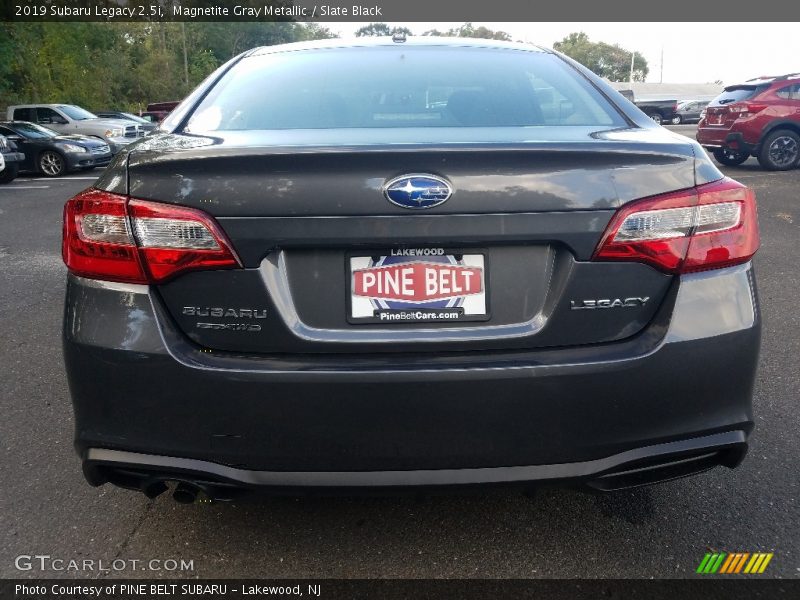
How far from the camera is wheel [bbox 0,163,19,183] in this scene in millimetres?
15180

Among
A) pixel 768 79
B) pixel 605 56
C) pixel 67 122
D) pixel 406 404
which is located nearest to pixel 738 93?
pixel 768 79

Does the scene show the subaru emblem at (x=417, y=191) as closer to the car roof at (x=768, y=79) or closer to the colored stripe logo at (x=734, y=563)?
the colored stripe logo at (x=734, y=563)

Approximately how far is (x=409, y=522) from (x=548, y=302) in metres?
1.05

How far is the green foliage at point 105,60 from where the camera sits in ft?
100

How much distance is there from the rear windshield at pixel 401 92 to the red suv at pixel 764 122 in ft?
40.0

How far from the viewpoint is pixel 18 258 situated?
7445 mm

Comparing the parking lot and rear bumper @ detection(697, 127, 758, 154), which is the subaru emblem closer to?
the parking lot

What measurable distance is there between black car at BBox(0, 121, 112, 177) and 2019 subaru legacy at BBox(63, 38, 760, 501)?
1661 cm

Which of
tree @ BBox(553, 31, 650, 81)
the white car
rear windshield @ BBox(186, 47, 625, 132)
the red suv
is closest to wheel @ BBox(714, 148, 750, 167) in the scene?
the red suv

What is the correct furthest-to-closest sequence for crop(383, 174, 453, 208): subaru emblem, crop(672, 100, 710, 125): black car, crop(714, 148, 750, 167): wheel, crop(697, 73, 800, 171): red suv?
1. crop(672, 100, 710, 125): black car
2. crop(714, 148, 750, 167): wheel
3. crop(697, 73, 800, 171): red suv
4. crop(383, 174, 453, 208): subaru emblem

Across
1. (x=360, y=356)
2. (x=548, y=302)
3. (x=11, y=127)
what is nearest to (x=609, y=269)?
(x=548, y=302)

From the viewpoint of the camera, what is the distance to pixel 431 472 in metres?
1.97

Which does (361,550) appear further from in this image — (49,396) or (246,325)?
(49,396)

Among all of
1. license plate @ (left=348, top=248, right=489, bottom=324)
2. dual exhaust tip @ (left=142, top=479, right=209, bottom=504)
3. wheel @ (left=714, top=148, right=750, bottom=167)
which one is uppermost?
license plate @ (left=348, top=248, right=489, bottom=324)
